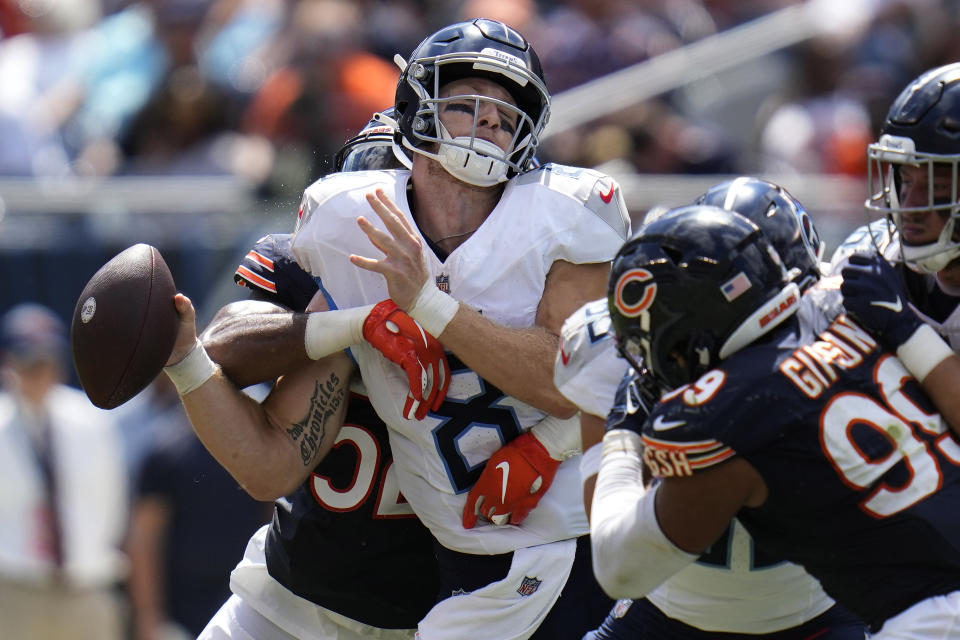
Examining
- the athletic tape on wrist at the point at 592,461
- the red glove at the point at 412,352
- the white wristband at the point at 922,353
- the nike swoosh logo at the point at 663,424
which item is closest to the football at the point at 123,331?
the red glove at the point at 412,352

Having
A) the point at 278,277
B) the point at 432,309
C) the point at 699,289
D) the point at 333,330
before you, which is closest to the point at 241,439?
the point at 333,330

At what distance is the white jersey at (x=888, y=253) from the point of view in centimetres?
294

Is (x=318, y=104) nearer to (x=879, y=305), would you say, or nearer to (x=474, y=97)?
(x=474, y=97)

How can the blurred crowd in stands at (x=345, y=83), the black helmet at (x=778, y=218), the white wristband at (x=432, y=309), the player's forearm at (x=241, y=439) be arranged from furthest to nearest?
the blurred crowd in stands at (x=345, y=83) → the player's forearm at (x=241, y=439) → the white wristband at (x=432, y=309) → the black helmet at (x=778, y=218)

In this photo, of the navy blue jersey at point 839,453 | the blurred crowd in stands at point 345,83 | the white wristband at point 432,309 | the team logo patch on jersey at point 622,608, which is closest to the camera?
the navy blue jersey at point 839,453

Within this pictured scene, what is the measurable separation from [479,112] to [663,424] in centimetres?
115

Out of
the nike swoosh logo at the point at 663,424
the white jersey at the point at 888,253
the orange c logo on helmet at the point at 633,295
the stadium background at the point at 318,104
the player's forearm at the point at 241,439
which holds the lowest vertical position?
the stadium background at the point at 318,104

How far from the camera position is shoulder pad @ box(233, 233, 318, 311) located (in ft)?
12.4

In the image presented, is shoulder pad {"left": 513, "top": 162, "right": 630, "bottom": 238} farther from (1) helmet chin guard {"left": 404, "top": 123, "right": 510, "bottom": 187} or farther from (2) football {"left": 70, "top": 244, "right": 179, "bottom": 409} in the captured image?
(2) football {"left": 70, "top": 244, "right": 179, "bottom": 409}

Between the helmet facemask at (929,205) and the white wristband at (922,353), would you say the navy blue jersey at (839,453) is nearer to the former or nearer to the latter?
the white wristband at (922,353)

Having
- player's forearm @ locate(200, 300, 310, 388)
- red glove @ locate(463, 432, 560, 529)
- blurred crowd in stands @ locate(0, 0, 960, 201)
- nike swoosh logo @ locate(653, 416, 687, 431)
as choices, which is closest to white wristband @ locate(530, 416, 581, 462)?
red glove @ locate(463, 432, 560, 529)

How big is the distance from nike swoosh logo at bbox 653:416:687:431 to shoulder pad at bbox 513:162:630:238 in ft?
3.03

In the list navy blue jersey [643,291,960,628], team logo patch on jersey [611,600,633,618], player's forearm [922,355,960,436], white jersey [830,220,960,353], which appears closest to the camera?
navy blue jersey [643,291,960,628]

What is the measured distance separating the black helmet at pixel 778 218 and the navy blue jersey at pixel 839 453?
0.64 ft
